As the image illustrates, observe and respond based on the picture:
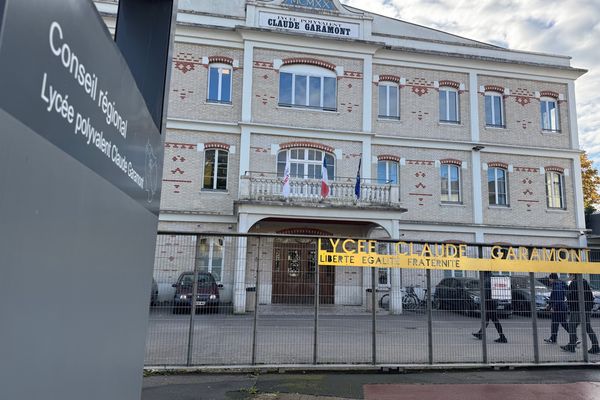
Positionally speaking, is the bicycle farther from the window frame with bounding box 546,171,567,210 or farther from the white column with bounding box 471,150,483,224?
the window frame with bounding box 546,171,567,210

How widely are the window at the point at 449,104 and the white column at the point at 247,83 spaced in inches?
377

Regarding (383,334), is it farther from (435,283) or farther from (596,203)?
(596,203)

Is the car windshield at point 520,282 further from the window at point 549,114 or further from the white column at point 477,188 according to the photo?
the window at point 549,114

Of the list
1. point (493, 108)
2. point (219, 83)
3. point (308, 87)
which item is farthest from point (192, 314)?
point (493, 108)

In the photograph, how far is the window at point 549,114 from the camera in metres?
22.4

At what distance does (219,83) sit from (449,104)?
11450 millimetres

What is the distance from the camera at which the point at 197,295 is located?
24.5 feet

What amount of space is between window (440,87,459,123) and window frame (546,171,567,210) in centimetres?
577

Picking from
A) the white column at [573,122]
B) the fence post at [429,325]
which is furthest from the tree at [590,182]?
the fence post at [429,325]

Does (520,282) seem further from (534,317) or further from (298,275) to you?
(298,275)

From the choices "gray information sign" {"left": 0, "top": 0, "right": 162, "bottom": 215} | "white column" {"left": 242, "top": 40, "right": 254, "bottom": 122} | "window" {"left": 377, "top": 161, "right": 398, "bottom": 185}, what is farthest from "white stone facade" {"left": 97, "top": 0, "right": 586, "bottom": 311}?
"gray information sign" {"left": 0, "top": 0, "right": 162, "bottom": 215}

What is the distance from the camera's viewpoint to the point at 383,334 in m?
8.13

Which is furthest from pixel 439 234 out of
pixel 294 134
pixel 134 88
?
pixel 134 88

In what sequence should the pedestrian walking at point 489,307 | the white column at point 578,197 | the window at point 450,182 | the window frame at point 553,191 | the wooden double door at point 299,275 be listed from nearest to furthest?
the wooden double door at point 299,275
the pedestrian walking at point 489,307
the window at point 450,182
the white column at point 578,197
the window frame at point 553,191
